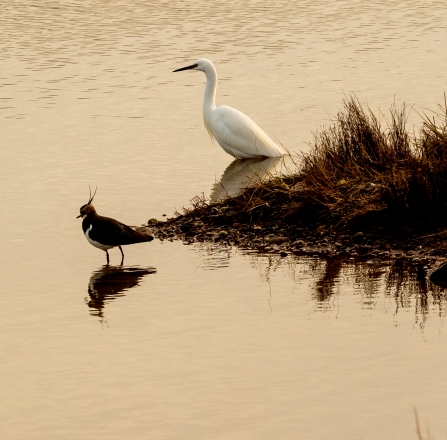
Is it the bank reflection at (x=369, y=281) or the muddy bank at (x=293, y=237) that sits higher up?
the muddy bank at (x=293, y=237)

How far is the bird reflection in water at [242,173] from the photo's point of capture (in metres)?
13.2

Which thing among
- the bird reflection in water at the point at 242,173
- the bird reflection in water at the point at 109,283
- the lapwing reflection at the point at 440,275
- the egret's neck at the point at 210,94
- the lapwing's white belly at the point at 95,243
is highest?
the egret's neck at the point at 210,94

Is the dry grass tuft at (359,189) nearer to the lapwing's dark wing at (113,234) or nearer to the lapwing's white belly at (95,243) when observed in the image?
the lapwing's dark wing at (113,234)

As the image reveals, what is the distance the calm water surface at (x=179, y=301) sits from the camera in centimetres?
670

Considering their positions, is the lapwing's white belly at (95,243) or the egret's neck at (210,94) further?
the egret's neck at (210,94)

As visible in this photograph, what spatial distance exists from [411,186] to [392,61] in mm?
11573

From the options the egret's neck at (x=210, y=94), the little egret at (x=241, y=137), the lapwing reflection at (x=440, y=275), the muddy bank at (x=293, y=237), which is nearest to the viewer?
the lapwing reflection at (x=440, y=275)

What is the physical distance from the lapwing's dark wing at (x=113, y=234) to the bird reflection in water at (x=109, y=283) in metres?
0.24

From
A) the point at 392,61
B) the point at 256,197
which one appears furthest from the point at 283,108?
the point at 256,197

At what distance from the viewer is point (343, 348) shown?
7.65 m

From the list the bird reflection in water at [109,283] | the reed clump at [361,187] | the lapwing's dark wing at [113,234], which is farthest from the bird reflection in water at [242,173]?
the bird reflection in water at [109,283]

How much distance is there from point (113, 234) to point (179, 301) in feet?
4.57

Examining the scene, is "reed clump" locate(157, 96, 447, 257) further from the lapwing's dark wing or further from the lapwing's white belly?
the lapwing's white belly

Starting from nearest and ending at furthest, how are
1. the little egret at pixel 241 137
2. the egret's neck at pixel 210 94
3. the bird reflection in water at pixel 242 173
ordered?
the bird reflection in water at pixel 242 173, the little egret at pixel 241 137, the egret's neck at pixel 210 94
